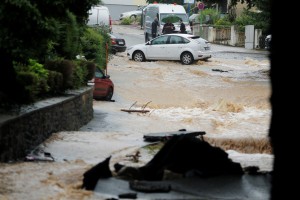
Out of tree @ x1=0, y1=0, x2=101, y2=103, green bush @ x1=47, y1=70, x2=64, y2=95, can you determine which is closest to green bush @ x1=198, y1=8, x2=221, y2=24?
green bush @ x1=47, y1=70, x2=64, y2=95

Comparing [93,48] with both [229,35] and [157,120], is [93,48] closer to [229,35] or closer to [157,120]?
[157,120]

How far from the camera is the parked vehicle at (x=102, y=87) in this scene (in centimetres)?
2264

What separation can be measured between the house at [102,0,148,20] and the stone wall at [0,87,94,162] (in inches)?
2560

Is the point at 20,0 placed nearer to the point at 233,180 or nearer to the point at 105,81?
the point at 233,180

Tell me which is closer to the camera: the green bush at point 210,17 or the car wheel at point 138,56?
the car wheel at point 138,56

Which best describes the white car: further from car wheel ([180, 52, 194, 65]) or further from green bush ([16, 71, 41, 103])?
green bush ([16, 71, 41, 103])

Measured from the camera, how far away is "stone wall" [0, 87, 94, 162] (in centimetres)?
949

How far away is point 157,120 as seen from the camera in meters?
19.7

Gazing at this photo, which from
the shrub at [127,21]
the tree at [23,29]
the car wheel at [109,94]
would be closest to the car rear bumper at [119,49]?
the car wheel at [109,94]

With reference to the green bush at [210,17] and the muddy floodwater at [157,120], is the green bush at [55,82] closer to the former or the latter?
the muddy floodwater at [157,120]

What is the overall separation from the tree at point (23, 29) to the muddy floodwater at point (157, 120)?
4.31ft

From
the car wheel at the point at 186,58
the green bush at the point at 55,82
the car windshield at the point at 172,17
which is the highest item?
the car windshield at the point at 172,17

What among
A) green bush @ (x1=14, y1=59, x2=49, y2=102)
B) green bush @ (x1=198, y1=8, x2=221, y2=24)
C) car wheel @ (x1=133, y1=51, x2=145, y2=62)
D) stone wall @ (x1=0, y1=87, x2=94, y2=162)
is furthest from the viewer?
green bush @ (x1=198, y1=8, x2=221, y2=24)

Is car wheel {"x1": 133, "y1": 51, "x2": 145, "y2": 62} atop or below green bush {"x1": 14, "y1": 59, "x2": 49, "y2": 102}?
below
